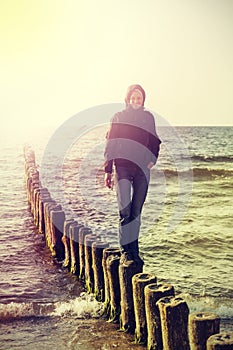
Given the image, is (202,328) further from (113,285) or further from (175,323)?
(113,285)

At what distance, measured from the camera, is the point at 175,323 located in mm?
4188

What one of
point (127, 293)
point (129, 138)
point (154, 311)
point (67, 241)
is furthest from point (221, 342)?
point (67, 241)

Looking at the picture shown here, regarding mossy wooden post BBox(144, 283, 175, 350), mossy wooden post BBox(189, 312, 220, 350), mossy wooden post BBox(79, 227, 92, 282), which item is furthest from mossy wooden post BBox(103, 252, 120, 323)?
mossy wooden post BBox(189, 312, 220, 350)

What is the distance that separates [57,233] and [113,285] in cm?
294

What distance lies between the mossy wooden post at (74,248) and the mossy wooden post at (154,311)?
8.85 ft

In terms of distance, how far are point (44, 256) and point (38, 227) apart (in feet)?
8.17

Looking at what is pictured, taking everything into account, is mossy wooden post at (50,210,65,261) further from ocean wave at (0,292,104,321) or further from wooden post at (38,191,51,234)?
ocean wave at (0,292,104,321)

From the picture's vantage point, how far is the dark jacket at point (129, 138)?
A: 6.20m

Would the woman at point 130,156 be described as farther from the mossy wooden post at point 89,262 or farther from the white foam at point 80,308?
the white foam at point 80,308

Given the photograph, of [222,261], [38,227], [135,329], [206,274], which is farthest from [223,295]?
[38,227]

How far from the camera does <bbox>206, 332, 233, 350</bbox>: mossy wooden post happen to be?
134 inches

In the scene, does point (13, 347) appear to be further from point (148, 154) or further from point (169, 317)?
point (148, 154)

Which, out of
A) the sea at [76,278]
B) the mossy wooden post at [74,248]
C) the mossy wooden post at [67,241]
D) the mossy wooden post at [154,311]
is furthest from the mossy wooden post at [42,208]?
the mossy wooden post at [154,311]

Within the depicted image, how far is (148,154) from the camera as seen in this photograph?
633 cm
